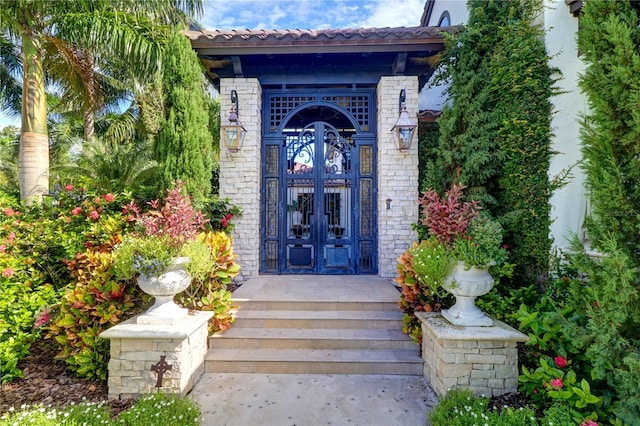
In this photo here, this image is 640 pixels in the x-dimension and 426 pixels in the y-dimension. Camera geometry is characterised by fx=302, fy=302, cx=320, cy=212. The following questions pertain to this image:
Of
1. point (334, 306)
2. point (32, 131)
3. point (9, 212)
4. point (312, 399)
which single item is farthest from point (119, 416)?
point (32, 131)

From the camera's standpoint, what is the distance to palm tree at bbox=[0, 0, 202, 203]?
5.76m

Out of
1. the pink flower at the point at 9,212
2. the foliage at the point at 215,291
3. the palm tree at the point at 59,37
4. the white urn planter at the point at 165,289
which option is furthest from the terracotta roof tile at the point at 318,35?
the white urn planter at the point at 165,289

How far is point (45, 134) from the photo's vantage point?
6.41 m

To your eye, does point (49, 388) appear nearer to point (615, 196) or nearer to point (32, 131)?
point (32, 131)

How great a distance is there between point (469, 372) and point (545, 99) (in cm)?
365

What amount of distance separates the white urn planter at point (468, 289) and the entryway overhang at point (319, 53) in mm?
4178

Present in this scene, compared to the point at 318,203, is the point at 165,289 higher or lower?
lower

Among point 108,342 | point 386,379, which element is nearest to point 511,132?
point 386,379

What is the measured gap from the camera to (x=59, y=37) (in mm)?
6051

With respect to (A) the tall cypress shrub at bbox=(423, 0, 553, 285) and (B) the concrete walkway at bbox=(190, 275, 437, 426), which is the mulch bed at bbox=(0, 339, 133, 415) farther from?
(A) the tall cypress shrub at bbox=(423, 0, 553, 285)

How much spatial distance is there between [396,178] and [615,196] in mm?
3760

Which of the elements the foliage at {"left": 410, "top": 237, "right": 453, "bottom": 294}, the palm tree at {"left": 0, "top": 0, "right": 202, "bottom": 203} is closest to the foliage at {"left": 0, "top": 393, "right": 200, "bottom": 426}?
the foliage at {"left": 410, "top": 237, "right": 453, "bottom": 294}

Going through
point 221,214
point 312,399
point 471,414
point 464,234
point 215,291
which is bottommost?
point 312,399

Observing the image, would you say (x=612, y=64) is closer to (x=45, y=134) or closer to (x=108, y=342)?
(x=108, y=342)
